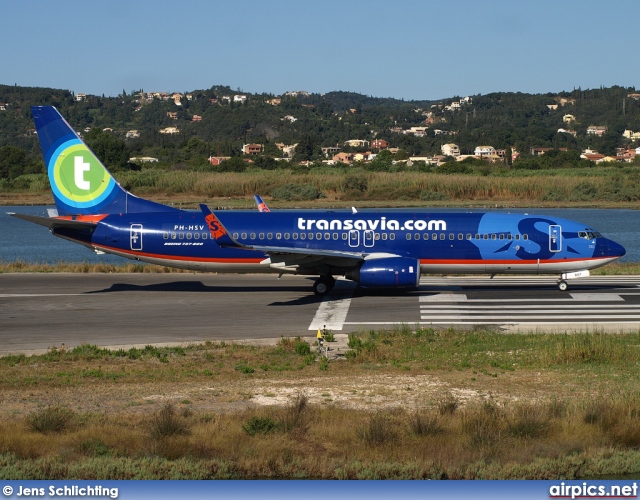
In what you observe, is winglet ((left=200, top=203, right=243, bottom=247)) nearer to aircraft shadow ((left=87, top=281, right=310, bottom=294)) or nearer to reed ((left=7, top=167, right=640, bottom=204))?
aircraft shadow ((left=87, top=281, right=310, bottom=294))

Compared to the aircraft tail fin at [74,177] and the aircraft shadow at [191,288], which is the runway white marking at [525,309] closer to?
the aircraft shadow at [191,288]

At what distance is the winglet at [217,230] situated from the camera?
118 ft

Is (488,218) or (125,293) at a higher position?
(488,218)

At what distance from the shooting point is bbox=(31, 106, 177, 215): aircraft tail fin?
136 ft

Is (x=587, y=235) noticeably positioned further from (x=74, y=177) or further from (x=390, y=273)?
(x=74, y=177)

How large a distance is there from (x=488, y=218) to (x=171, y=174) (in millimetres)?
88543

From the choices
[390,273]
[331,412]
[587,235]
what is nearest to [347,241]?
[390,273]

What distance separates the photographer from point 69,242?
280 ft

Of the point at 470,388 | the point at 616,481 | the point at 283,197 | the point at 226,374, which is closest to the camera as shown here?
the point at 616,481

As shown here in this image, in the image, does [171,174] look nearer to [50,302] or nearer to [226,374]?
[50,302]

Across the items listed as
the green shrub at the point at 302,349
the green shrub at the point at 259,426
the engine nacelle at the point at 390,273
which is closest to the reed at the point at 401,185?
the engine nacelle at the point at 390,273

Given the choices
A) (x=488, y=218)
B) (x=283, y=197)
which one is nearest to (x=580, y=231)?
(x=488, y=218)

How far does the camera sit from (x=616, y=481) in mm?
13797

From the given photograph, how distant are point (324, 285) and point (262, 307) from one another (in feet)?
14.4
